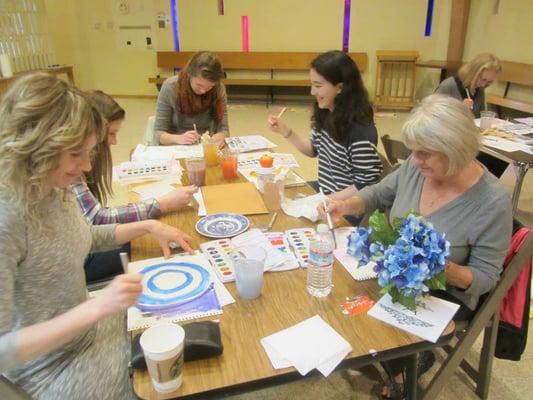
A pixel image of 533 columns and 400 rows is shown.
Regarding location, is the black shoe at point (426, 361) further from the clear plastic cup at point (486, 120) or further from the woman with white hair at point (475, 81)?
the woman with white hair at point (475, 81)

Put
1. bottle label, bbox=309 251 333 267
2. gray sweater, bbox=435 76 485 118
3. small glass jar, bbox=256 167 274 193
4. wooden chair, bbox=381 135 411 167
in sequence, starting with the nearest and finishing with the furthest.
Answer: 1. bottle label, bbox=309 251 333 267
2. small glass jar, bbox=256 167 274 193
3. wooden chair, bbox=381 135 411 167
4. gray sweater, bbox=435 76 485 118

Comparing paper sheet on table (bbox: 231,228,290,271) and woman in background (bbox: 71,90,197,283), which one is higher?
woman in background (bbox: 71,90,197,283)

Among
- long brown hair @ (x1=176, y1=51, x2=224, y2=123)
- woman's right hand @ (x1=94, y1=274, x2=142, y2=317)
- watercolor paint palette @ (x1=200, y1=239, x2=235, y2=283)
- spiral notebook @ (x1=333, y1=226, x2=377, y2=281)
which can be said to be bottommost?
spiral notebook @ (x1=333, y1=226, x2=377, y2=281)

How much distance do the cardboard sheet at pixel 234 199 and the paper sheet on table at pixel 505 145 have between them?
5.94ft

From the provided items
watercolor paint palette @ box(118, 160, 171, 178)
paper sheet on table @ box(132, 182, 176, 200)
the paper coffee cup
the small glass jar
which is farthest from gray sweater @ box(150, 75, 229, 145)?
the paper coffee cup

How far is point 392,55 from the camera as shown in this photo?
685 cm

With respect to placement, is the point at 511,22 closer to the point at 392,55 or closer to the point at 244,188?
the point at 392,55

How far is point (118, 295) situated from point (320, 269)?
0.54 meters

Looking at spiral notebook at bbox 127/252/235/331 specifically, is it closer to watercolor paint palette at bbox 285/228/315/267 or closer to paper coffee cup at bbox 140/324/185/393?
paper coffee cup at bbox 140/324/185/393

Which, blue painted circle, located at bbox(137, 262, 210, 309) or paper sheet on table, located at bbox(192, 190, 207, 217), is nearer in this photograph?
blue painted circle, located at bbox(137, 262, 210, 309)

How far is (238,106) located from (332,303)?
6.59 m

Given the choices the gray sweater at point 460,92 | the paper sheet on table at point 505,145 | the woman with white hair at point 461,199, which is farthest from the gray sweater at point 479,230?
the gray sweater at point 460,92

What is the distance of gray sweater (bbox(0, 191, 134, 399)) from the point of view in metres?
0.92

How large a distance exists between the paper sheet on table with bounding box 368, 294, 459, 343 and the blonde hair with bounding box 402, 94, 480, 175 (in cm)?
44
